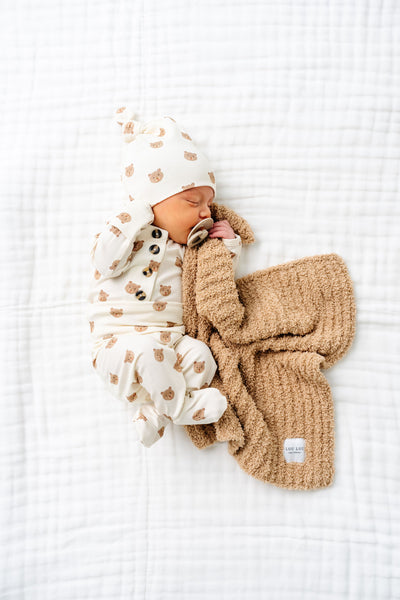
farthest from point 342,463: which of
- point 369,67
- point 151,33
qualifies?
point 151,33

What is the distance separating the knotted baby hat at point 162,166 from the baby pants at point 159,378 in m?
0.32

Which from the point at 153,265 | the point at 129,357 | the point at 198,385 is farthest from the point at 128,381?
the point at 153,265

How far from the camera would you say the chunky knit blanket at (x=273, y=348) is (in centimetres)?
113

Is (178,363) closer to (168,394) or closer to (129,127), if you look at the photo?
(168,394)

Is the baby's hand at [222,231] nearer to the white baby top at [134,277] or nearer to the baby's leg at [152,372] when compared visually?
the white baby top at [134,277]

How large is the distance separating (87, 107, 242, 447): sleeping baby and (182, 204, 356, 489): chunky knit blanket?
0.05 m

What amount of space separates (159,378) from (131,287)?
0.22 m

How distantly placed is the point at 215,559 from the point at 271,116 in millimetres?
1079

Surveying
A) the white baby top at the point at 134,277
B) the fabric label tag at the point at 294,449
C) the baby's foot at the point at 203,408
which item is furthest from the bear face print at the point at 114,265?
the fabric label tag at the point at 294,449

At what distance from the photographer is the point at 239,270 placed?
4.08 ft

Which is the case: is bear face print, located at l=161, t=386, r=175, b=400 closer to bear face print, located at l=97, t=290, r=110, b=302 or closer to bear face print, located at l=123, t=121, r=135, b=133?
bear face print, located at l=97, t=290, r=110, b=302

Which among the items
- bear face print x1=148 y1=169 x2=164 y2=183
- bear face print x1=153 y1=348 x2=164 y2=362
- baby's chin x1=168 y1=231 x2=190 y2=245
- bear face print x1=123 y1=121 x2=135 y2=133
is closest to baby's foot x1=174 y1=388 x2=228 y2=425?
bear face print x1=153 y1=348 x2=164 y2=362

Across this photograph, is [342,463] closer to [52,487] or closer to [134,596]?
[134,596]

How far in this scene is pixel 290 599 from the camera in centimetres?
112
